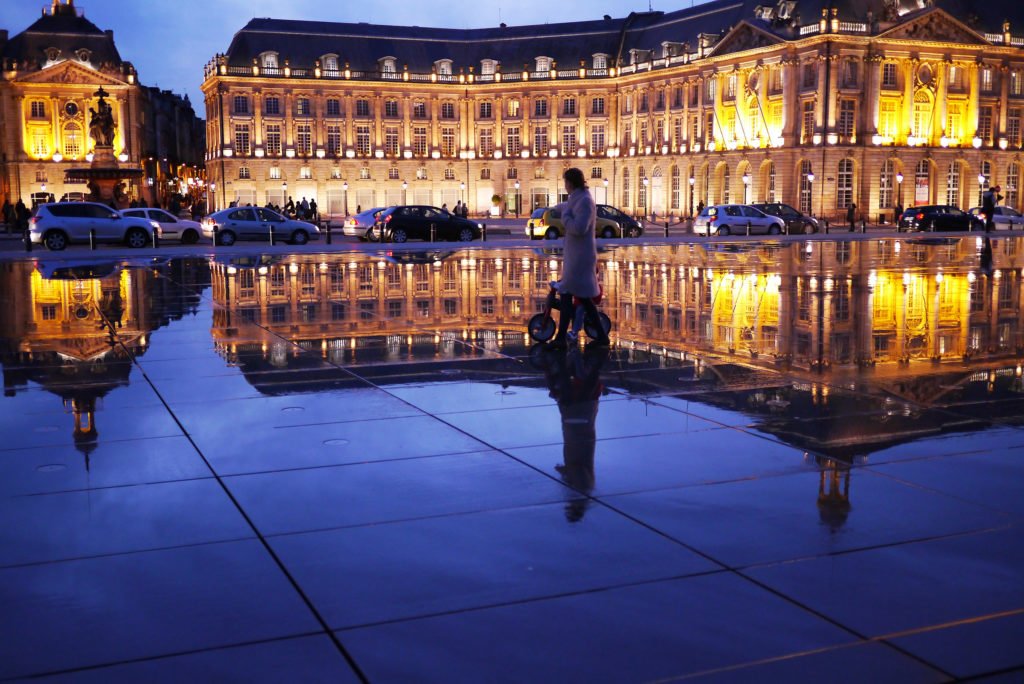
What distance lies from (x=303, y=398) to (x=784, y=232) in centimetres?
4349

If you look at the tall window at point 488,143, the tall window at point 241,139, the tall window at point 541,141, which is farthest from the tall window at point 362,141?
the tall window at point 541,141

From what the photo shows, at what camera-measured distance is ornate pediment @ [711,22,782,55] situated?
76875 millimetres

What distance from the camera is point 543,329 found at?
11766 millimetres

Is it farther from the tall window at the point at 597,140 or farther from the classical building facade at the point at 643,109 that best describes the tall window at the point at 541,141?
the tall window at the point at 597,140

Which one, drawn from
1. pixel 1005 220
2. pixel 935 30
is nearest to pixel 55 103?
pixel 935 30

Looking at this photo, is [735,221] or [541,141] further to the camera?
[541,141]

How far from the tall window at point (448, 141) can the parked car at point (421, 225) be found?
5865 centimetres

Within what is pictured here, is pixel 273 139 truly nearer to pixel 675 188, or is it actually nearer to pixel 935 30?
pixel 675 188

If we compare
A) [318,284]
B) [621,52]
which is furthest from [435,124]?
[318,284]

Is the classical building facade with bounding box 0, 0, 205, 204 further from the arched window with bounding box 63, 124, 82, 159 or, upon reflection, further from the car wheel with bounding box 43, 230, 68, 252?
the car wheel with bounding box 43, 230, 68, 252

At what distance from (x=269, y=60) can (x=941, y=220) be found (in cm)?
6062

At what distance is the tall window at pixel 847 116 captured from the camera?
242 feet

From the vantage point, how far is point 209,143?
9994 cm

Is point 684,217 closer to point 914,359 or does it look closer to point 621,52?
point 621,52
